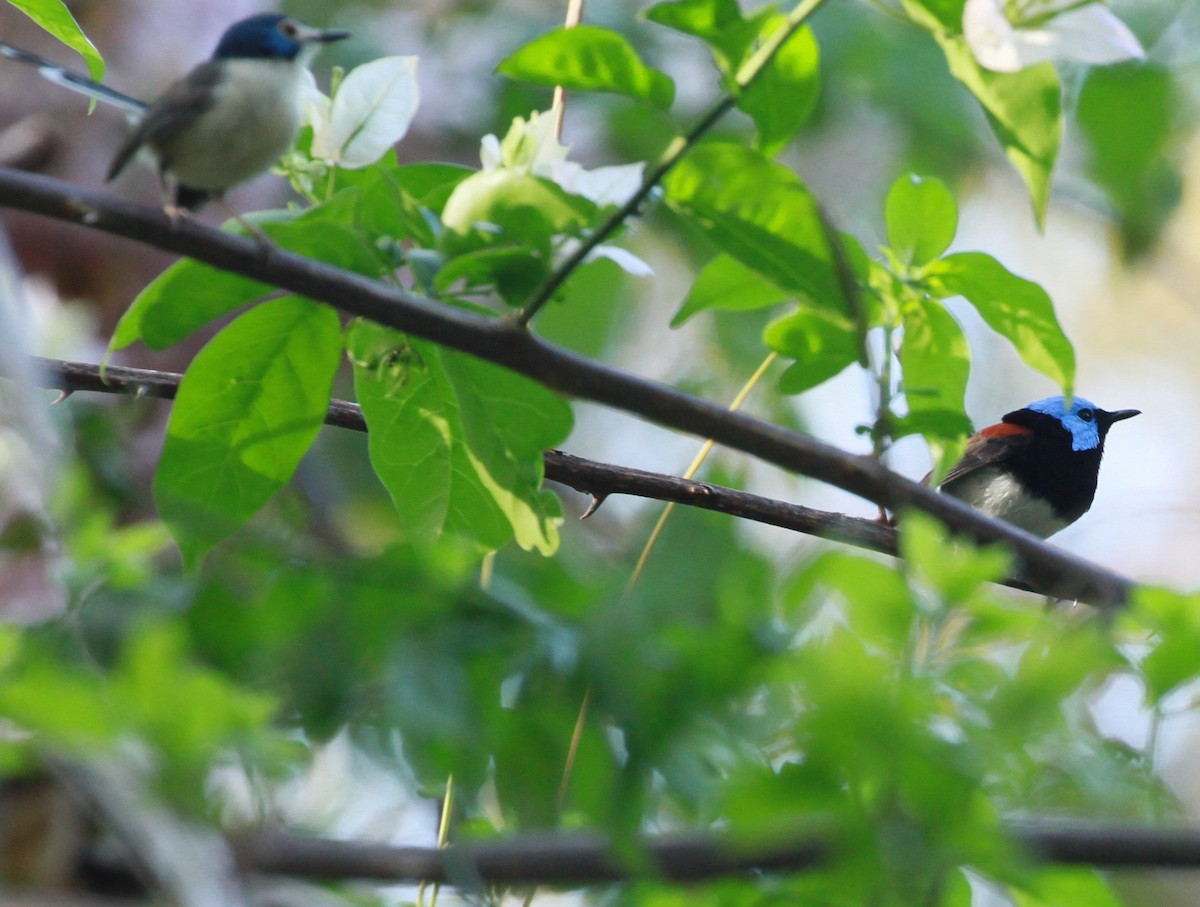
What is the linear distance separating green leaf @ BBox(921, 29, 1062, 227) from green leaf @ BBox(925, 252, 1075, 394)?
0.21 meters

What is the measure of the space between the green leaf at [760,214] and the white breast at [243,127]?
0.63 metres

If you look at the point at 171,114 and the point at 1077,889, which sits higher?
the point at 171,114

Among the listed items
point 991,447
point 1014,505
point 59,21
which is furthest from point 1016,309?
point 991,447

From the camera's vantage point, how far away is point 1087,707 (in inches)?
37.9

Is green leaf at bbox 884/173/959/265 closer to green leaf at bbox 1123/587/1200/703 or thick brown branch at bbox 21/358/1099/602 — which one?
thick brown branch at bbox 21/358/1099/602

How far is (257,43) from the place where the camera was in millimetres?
1676

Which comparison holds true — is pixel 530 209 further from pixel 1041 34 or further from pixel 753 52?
pixel 1041 34

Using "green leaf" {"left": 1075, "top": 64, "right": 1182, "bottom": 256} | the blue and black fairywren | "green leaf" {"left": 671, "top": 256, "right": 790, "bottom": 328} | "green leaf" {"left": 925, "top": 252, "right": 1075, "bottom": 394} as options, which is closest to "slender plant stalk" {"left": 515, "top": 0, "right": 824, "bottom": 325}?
"green leaf" {"left": 671, "top": 256, "right": 790, "bottom": 328}

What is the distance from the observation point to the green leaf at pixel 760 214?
0.99 metres

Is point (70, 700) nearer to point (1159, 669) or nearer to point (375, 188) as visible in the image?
point (375, 188)

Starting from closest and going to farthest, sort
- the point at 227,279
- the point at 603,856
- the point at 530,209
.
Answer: the point at 603,856 → the point at 530,209 → the point at 227,279

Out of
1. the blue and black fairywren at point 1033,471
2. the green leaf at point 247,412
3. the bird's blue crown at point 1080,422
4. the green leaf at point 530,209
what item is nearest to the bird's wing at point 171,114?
the green leaf at point 247,412

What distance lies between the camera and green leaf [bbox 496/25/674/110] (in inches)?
39.6

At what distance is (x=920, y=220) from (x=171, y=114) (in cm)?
94
